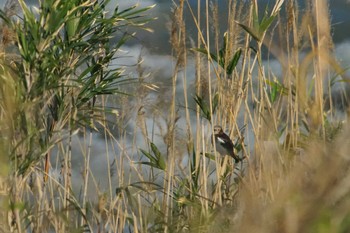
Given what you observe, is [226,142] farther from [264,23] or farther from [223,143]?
[264,23]

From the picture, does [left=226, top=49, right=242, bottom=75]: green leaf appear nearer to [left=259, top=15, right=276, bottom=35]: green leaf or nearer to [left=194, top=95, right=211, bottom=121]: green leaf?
[left=194, top=95, right=211, bottom=121]: green leaf

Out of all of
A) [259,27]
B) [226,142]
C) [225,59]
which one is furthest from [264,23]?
[226,142]

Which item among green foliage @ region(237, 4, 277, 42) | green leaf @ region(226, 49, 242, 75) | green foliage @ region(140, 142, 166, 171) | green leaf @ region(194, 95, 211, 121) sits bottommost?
green foliage @ region(140, 142, 166, 171)

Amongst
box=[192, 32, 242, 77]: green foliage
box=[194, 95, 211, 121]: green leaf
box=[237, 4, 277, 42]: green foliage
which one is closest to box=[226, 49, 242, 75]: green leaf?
box=[192, 32, 242, 77]: green foliage

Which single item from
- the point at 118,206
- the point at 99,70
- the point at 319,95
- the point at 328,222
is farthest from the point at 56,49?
the point at 328,222

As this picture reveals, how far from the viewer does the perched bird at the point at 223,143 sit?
2.93 metres

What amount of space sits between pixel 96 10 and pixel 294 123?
93 centimetres

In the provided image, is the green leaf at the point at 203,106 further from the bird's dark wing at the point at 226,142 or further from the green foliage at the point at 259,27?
the green foliage at the point at 259,27

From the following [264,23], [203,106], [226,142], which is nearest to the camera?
[264,23]

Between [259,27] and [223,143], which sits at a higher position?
[259,27]

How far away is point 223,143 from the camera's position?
2.94m

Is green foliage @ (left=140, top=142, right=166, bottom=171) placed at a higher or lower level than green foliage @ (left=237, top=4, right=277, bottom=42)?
lower

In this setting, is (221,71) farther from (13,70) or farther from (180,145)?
(13,70)

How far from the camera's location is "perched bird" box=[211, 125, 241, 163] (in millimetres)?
2927
